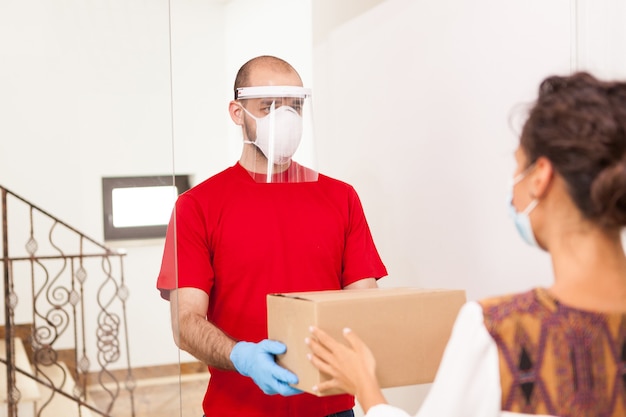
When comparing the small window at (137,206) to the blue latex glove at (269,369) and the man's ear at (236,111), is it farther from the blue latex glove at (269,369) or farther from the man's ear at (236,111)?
the blue latex glove at (269,369)

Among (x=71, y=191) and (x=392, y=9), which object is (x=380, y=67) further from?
(x=71, y=191)

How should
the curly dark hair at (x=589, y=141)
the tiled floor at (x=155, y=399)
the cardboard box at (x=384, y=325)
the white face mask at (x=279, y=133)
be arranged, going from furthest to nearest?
the white face mask at (x=279, y=133), the tiled floor at (x=155, y=399), the cardboard box at (x=384, y=325), the curly dark hair at (x=589, y=141)

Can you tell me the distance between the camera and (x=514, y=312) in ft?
3.20

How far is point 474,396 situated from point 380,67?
6.34 feet

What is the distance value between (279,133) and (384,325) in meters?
0.63

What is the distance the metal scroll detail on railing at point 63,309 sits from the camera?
1575 millimetres

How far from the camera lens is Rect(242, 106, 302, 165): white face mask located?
181 cm

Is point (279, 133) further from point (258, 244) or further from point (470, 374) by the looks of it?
point (470, 374)

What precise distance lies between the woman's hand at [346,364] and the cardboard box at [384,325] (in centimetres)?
2

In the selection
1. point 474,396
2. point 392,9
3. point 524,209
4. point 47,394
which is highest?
point 392,9

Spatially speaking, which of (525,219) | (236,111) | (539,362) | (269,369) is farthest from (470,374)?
(236,111)


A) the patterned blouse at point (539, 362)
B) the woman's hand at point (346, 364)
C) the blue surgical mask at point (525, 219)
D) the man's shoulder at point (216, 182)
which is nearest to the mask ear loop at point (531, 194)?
the blue surgical mask at point (525, 219)

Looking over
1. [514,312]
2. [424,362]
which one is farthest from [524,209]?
[424,362]

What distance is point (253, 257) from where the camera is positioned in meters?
1.79
